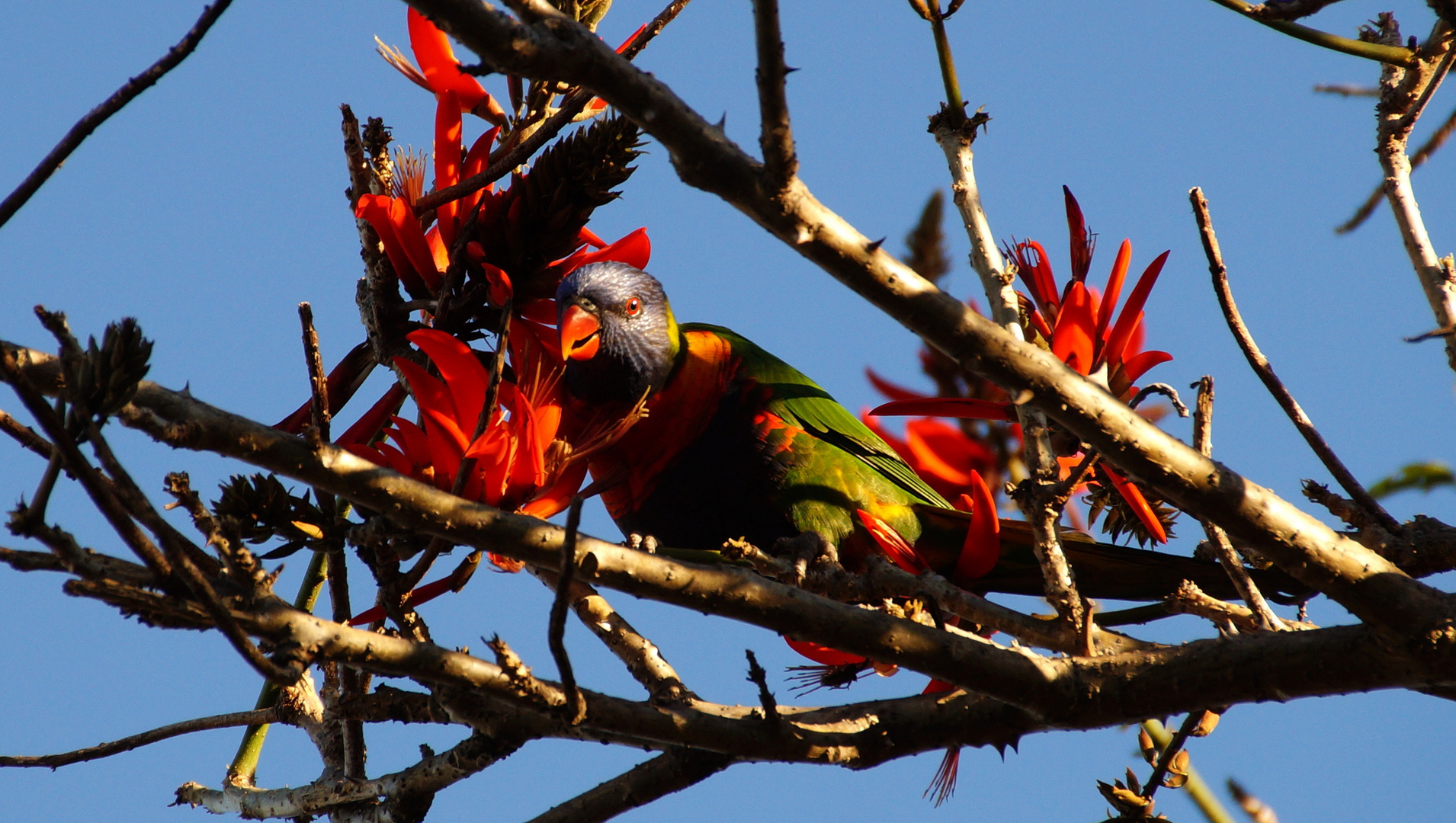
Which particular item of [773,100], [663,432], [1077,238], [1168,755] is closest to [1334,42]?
[1077,238]

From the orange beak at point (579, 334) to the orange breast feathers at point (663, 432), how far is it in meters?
0.27

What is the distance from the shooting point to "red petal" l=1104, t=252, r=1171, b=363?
7.35 ft

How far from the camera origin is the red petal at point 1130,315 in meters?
2.24

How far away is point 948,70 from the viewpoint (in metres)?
2.18

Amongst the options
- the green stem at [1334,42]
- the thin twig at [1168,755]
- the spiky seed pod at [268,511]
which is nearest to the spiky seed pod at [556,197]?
the spiky seed pod at [268,511]

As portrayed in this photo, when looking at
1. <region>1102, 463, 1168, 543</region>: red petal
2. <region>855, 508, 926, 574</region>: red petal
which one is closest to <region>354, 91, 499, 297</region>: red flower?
<region>855, 508, 926, 574</region>: red petal

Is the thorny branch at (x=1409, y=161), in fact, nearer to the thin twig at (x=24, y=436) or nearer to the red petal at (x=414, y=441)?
the red petal at (x=414, y=441)

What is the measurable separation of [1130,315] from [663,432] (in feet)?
4.69

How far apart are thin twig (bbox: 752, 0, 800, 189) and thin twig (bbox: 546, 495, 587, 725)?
20.7 inches

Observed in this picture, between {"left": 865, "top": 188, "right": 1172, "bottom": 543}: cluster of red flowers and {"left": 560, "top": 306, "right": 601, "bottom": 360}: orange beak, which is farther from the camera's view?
{"left": 560, "top": 306, "right": 601, "bottom": 360}: orange beak

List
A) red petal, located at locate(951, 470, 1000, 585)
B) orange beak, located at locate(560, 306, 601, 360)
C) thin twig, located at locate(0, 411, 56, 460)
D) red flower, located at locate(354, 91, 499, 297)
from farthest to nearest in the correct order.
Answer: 1. orange beak, located at locate(560, 306, 601, 360)
2. red petal, located at locate(951, 470, 1000, 585)
3. red flower, located at locate(354, 91, 499, 297)
4. thin twig, located at locate(0, 411, 56, 460)

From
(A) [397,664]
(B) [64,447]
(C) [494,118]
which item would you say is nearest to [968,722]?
(A) [397,664]

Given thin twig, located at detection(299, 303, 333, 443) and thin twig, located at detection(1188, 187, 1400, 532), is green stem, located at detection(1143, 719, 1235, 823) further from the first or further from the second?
thin twig, located at detection(299, 303, 333, 443)

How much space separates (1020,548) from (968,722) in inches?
35.3
